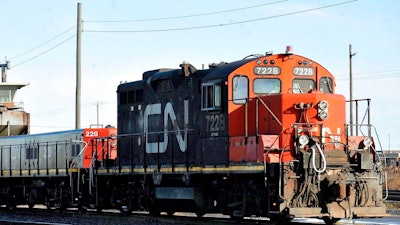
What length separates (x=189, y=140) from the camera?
1780 cm

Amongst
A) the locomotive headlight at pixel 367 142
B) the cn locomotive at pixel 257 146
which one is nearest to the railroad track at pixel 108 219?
the cn locomotive at pixel 257 146

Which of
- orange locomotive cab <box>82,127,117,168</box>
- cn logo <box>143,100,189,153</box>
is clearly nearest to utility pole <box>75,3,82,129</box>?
orange locomotive cab <box>82,127,117,168</box>

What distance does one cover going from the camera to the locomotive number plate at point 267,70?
16.1 meters

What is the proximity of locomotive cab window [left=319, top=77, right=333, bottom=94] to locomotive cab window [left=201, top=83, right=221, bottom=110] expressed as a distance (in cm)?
236

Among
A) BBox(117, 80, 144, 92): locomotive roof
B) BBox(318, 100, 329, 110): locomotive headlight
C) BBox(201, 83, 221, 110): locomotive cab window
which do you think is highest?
BBox(117, 80, 144, 92): locomotive roof

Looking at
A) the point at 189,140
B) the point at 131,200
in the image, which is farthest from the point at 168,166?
the point at 131,200

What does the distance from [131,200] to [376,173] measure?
7435 mm

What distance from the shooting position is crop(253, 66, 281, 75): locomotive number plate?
52.8ft

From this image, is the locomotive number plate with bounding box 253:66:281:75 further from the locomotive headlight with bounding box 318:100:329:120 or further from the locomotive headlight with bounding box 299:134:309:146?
the locomotive headlight with bounding box 299:134:309:146

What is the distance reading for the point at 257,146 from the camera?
15.2 metres

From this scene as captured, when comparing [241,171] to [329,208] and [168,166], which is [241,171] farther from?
[168,166]

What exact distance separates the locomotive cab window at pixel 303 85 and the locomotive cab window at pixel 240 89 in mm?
1101

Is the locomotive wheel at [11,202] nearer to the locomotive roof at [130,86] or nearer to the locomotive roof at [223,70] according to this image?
the locomotive roof at [130,86]

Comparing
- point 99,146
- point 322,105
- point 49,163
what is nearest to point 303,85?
point 322,105
